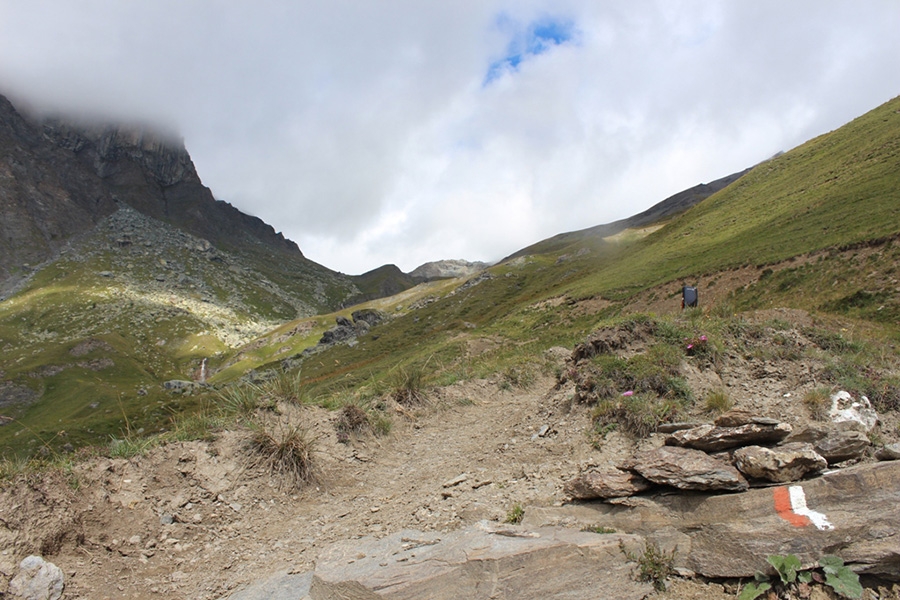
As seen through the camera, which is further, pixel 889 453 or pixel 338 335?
pixel 338 335

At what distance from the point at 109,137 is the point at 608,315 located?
9548 inches

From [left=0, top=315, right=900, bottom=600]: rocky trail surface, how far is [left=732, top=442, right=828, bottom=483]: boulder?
21cm

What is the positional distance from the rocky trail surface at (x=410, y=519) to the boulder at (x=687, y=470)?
0.44 feet

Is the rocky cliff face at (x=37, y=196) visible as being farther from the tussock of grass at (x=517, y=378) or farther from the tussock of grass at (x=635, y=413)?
the tussock of grass at (x=635, y=413)

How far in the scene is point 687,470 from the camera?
517 centimetres

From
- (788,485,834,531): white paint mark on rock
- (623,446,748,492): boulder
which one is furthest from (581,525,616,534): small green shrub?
(788,485,834,531): white paint mark on rock

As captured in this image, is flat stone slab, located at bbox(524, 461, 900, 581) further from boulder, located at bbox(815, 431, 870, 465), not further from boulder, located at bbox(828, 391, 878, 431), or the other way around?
boulder, located at bbox(828, 391, 878, 431)

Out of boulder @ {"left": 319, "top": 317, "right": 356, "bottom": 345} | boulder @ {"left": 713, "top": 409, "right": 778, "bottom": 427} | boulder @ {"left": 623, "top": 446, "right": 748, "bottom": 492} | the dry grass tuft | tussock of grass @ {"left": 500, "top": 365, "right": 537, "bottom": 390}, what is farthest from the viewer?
boulder @ {"left": 319, "top": 317, "right": 356, "bottom": 345}

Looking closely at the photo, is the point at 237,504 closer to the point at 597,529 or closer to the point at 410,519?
the point at 410,519

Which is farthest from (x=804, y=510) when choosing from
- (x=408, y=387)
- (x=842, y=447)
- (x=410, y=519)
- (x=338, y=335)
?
(x=338, y=335)

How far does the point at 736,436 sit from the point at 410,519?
4.49 meters

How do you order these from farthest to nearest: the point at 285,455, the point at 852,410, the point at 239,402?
the point at 239,402 < the point at 285,455 < the point at 852,410

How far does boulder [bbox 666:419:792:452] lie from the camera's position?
5363mm

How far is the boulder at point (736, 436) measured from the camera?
536 centimetres
